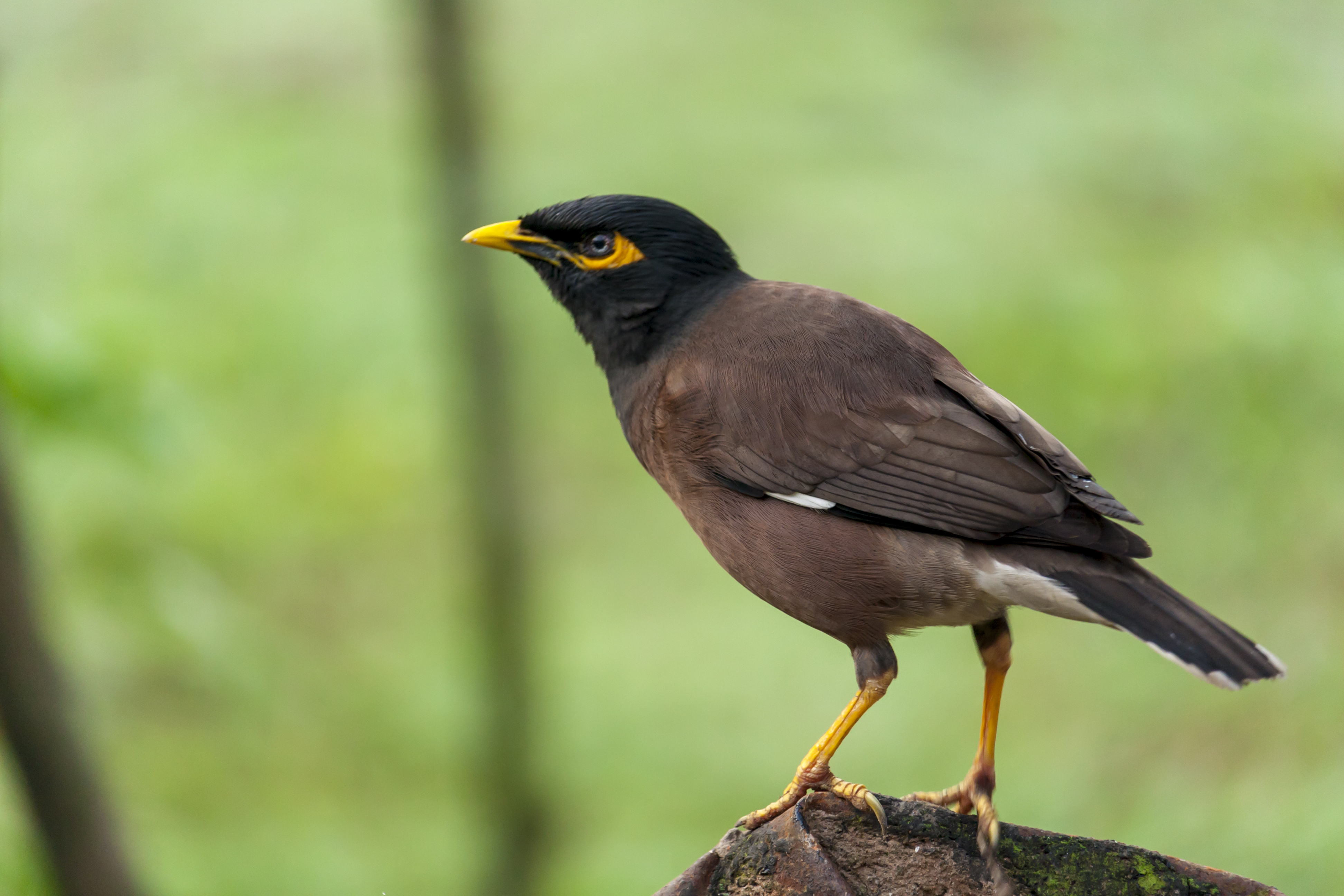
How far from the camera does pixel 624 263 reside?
12.5ft

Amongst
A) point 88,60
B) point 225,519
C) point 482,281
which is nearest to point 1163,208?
point 482,281

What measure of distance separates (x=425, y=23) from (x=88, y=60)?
2896 mm

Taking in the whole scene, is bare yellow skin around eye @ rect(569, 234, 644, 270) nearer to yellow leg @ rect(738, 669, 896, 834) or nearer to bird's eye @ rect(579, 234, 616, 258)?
bird's eye @ rect(579, 234, 616, 258)

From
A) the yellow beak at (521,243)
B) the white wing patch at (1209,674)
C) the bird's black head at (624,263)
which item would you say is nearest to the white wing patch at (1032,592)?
the white wing patch at (1209,674)

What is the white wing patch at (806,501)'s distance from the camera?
11.0 ft

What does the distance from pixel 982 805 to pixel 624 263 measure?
1.90 m

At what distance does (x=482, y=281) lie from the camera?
6.15 m

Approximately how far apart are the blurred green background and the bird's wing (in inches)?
111

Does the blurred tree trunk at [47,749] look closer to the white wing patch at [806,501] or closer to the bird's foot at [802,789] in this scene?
the bird's foot at [802,789]

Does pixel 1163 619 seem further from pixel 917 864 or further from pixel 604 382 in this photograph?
pixel 604 382

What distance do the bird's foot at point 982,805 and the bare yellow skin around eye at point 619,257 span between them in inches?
70.8

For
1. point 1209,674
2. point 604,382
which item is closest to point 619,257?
point 1209,674

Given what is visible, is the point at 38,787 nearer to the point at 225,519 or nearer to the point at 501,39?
the point at 225,519

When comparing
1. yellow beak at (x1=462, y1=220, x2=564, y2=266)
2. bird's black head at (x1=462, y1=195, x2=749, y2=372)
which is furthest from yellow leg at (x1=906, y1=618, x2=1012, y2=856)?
yellow beak at (x1=462, y1=220, x2=564, y2=266)
